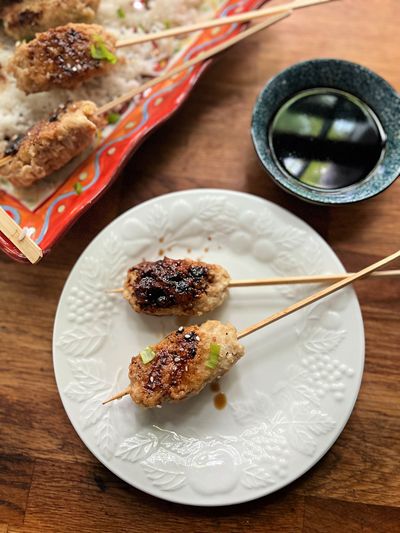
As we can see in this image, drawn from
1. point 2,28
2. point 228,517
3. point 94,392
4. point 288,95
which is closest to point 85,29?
point 2,28

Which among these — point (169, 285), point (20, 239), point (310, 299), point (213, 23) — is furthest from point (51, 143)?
point (310, 299)

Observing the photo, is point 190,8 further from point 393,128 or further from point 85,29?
point 393,128

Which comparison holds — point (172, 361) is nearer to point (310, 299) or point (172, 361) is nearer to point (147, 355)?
point (147, 355)

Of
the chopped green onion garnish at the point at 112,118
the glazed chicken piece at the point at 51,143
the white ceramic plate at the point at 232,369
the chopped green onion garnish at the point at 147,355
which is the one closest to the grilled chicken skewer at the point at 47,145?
the glazed chicken piece at the point at 51,143

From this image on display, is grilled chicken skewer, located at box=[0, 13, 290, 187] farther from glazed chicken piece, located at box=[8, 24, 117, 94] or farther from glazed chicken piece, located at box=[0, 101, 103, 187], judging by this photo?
glazed chicken piece, located at box=[8, 24, 117, 94]

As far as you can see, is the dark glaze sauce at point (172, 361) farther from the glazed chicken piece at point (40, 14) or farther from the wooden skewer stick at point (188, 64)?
the glazed chicken piece at point (40, 14)

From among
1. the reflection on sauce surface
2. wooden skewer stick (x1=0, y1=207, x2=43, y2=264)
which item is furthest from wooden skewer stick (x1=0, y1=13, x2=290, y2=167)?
the reflection on sauce surface
